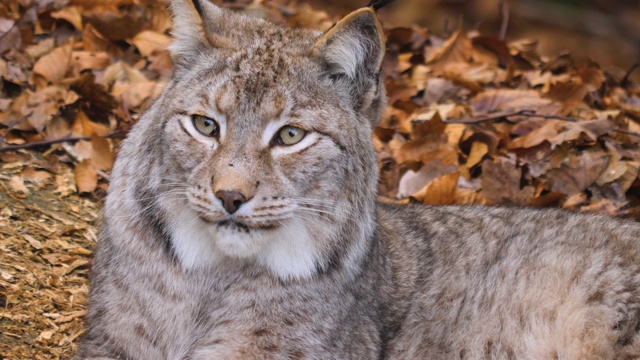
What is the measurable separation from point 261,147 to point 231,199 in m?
0.31

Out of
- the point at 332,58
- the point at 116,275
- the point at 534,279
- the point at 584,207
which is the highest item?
the point at 332,58

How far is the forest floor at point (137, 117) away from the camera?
5.02 m

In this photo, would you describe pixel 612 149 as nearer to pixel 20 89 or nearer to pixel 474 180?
pixel 474 180

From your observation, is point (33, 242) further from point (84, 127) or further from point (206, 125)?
point (206, 125)

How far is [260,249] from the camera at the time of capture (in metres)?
3.91

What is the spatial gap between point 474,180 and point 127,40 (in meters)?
3.18

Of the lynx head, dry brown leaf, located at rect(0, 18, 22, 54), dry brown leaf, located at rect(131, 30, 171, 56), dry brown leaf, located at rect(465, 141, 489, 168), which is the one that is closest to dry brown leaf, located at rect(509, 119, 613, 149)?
dry brown leaf, located at rect(465, 141, 489, 168)

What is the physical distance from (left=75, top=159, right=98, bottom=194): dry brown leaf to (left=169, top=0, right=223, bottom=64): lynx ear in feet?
6.07

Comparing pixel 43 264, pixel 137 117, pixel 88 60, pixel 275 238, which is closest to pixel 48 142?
pixel 137 117

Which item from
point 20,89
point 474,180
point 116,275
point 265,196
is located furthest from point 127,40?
point 265,196

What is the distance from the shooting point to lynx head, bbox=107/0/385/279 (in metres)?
3.72

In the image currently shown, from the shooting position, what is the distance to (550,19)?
9977 mm

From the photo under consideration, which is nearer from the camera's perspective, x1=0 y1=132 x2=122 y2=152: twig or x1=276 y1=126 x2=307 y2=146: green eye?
x1=276 y1=126 x2=307 y2=146: green eye

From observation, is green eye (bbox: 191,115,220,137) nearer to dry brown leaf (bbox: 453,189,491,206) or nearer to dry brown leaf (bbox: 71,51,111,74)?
dry brown leaf (bbox: 453,189,491,206)
